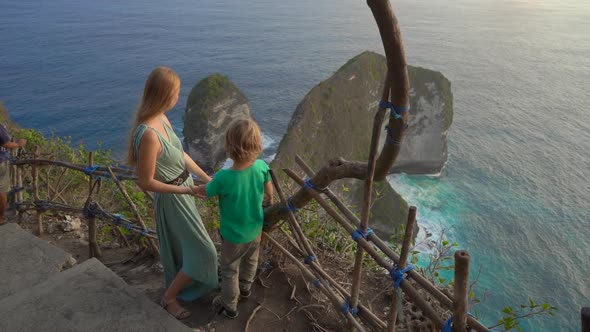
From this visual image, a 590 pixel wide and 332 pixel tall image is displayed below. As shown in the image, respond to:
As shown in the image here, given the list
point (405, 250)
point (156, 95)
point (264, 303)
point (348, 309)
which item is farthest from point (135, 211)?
point (405, 250)

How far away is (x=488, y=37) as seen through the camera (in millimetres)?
57156

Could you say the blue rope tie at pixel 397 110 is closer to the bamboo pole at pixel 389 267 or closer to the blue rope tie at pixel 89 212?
the bamboo pole at pixel 389 267

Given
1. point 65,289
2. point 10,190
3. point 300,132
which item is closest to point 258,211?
point 65,289

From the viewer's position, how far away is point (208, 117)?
30.3 m

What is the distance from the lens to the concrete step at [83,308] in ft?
7.47

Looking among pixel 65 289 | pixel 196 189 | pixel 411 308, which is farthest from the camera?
pixel 411 308

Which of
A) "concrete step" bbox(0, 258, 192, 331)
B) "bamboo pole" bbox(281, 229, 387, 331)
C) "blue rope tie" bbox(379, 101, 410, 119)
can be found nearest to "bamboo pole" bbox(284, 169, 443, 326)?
"bamboo pole" bbox(281, 229, 387, 331)

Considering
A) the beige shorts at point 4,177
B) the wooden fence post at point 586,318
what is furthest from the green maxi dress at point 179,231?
the beige shorts at point 4,177

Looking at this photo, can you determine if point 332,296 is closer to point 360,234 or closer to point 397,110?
point 360,234

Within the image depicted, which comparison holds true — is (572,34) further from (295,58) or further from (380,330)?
(380,330)

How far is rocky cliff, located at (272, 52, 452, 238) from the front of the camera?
27.9 metres

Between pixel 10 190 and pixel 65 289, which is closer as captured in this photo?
pixel 65 289

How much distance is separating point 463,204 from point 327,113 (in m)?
11.6

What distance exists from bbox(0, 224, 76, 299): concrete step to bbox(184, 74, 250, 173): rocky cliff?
27.1m
